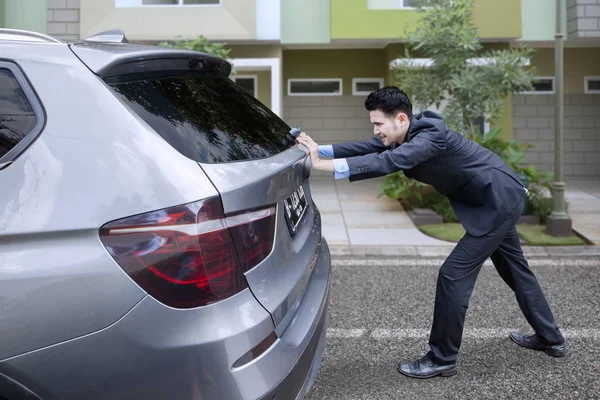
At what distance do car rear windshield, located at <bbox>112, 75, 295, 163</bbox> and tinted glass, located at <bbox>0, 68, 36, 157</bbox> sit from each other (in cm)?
30

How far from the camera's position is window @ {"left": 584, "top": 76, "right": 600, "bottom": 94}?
13922 mm

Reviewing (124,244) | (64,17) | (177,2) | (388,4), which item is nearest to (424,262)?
(124,244)

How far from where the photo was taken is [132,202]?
190 cm

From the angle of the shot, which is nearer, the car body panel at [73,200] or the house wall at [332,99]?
the car body panel at [73,200]

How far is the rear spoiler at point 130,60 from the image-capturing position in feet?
6.86

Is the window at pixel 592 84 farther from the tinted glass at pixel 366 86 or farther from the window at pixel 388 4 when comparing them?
the window at pixel 388 4

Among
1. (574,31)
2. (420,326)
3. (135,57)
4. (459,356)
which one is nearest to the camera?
(135,57)

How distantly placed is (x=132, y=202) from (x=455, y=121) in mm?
7751

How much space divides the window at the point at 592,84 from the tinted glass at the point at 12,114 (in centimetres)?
1410

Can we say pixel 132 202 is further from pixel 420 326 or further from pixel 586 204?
pixel 586 204

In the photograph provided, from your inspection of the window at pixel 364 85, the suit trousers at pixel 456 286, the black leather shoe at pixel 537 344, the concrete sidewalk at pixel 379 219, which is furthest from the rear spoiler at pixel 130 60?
the window at pixel 364 85

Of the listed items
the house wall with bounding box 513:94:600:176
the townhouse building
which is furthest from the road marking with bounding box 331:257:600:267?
the house wall with bounding box 513:94:600:176

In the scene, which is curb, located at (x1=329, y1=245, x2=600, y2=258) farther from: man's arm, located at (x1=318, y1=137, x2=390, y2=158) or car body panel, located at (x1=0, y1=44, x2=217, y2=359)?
car body panel, located at (x1=0, y1=44, x2=217, y2=359)

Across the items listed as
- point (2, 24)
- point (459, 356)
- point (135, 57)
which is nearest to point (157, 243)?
point (135, 57)
